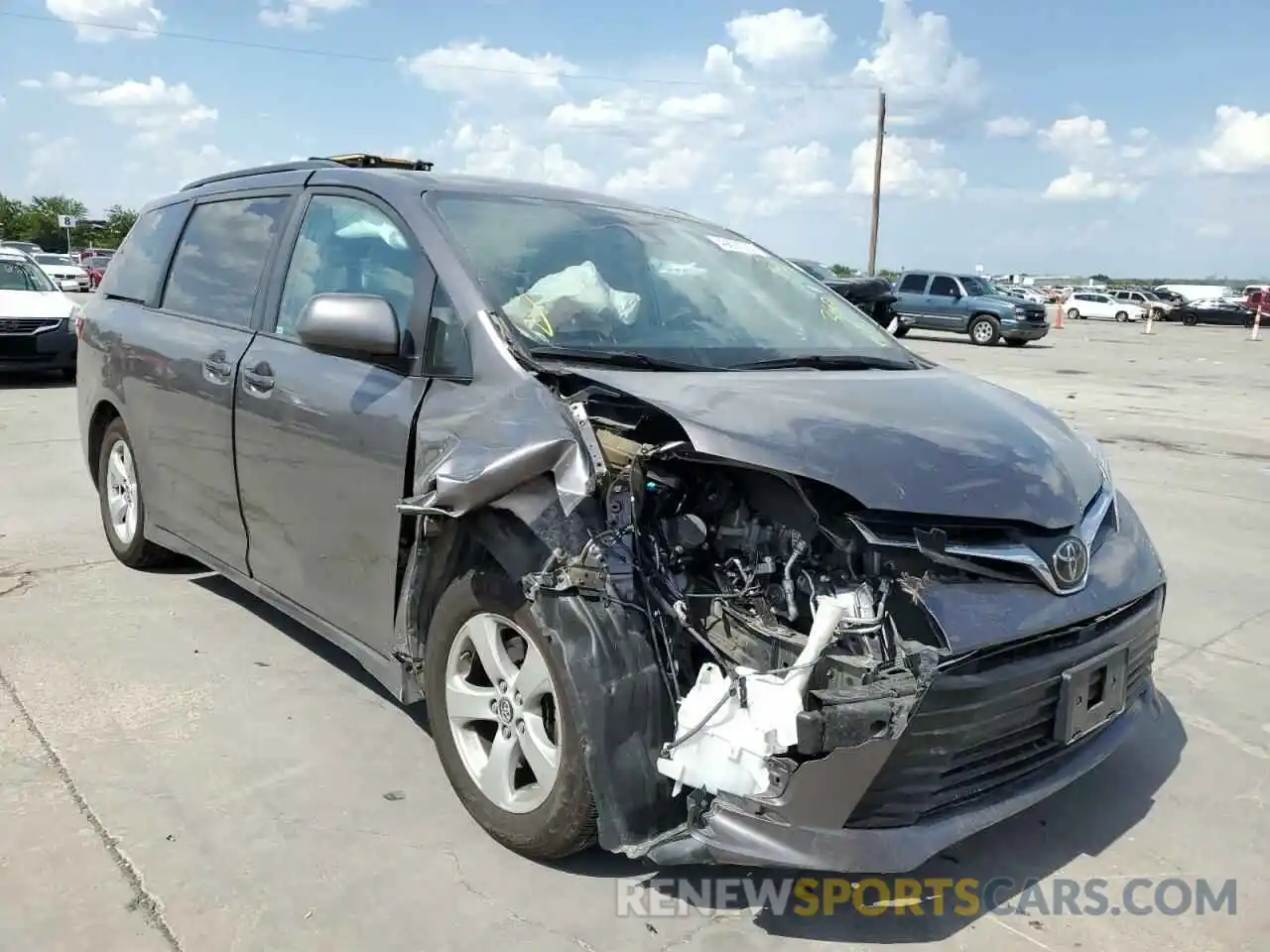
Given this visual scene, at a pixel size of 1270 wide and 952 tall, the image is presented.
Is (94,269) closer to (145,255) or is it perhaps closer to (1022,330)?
(1022,330)

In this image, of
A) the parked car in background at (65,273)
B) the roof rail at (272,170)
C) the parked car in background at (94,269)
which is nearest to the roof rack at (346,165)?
the roof rail at (272,170)

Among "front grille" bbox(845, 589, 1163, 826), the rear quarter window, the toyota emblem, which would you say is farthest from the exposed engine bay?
the rear quarter window

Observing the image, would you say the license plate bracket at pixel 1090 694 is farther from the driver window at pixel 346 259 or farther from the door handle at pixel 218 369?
the door handle at pixel 218 369

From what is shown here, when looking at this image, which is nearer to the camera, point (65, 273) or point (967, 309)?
point (967, 309)

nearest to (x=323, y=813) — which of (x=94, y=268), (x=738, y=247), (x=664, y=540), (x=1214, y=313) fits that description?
(x=664, y=540)

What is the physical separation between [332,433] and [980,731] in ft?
6.88

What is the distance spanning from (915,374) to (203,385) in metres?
2.67

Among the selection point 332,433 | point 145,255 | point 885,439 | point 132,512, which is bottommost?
point 132,512

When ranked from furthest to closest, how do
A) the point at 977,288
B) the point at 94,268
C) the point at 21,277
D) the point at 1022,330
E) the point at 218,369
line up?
1. the point at 94,268
2. the point at 977,288
3. the point at 1022,330
4. the point at 21,277
5. the point at 218,369

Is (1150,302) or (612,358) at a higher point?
(1150,302)

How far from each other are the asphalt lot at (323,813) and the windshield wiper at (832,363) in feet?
4.88

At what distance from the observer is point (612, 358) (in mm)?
3043

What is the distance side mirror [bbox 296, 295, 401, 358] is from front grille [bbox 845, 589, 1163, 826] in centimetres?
182

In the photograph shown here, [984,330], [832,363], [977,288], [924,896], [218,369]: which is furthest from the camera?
[977,288]
